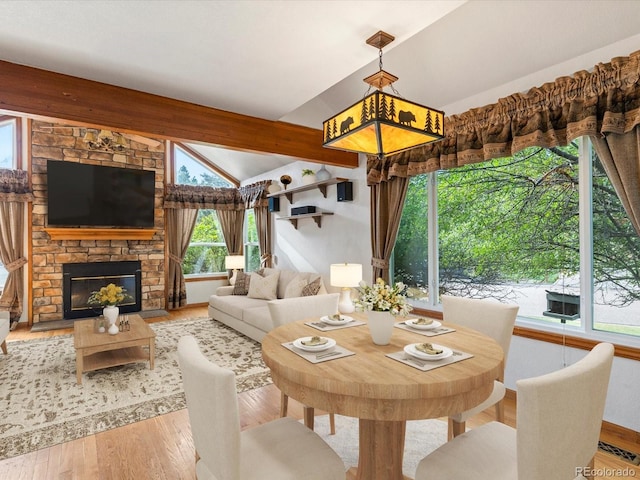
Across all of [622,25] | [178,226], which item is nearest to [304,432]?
[622,25]

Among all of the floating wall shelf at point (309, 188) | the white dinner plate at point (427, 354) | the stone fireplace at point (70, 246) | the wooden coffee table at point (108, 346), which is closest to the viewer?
the white dinner plate at point (427, 354)

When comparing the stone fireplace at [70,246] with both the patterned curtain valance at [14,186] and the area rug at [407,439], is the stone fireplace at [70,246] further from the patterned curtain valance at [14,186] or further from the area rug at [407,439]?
the area rug at [407,439]

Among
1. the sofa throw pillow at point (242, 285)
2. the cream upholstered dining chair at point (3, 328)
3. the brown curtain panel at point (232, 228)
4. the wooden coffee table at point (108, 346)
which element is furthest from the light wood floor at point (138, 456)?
the brown curtain panel at point (232, 228)

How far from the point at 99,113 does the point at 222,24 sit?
1.37 meters

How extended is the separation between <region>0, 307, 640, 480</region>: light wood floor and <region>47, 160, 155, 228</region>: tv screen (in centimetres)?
414

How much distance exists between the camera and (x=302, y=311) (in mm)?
2531

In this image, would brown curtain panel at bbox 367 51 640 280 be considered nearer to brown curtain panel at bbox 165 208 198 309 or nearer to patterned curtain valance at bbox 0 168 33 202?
brown curtain panel at bbox 165 208 198 309

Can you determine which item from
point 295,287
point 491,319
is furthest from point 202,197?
point 491,319

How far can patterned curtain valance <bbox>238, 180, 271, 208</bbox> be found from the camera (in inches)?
249

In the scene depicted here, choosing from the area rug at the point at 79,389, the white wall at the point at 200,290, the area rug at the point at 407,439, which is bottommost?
the area rug at the point at 407,439

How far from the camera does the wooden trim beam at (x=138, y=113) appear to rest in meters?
2.44

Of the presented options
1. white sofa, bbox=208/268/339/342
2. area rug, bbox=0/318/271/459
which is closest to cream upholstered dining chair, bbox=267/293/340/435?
white sofa, bbox=208/268/339/342

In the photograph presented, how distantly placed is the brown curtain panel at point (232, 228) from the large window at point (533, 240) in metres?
4.19

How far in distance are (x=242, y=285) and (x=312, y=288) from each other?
1.63m
